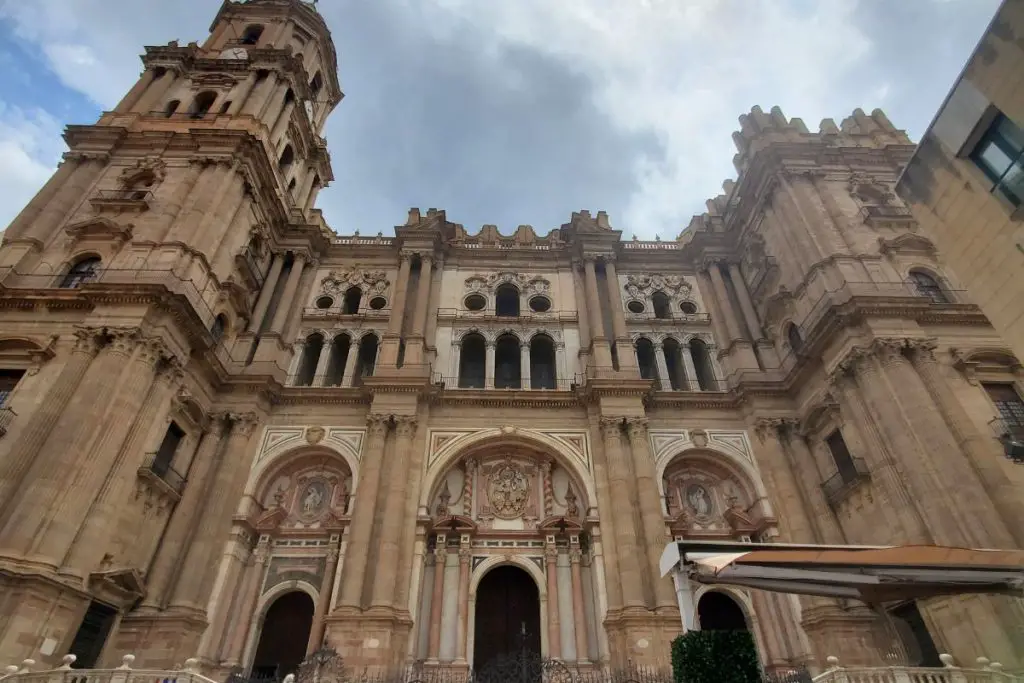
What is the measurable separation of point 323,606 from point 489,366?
10976 millimetres

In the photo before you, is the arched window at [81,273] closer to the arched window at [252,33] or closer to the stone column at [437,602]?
the stone column at [437,602]

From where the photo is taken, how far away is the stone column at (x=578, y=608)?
18281mm

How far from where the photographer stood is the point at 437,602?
19141 mm

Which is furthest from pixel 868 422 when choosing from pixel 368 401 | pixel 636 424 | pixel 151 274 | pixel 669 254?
pixel 151 274

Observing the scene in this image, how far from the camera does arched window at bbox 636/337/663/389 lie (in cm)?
2577

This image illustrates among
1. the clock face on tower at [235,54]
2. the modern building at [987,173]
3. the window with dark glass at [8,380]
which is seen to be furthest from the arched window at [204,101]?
the modern building at [987,173]

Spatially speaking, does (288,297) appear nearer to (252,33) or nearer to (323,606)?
(323,606)

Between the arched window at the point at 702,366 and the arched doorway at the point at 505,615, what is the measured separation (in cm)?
1116

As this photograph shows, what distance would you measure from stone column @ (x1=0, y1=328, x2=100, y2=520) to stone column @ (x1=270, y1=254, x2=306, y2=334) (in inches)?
297

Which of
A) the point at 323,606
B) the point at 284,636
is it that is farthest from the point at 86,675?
the point at 284,636

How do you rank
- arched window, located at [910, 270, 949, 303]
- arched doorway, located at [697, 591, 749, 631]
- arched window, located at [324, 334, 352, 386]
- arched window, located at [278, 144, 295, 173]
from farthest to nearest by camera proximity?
arched window, located at [278, 144, 295, 173], arched window, located at [324, 334, 352, 386], arched window, located at [910, 270, 949, 303], arched doorway, located at [697, 591, 749, 631]

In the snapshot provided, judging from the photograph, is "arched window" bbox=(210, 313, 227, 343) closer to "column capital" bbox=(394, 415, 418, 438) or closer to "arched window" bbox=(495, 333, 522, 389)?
"column capital" bbox=(394, 415, 418, 438)

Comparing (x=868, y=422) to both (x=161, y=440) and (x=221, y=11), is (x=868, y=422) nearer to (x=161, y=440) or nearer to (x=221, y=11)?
(x=161, y=440)

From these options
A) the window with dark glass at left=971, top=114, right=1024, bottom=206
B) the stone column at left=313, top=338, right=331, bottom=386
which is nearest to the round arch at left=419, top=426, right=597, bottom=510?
the stone column at left=313, top=338, right=331, bottom=386
